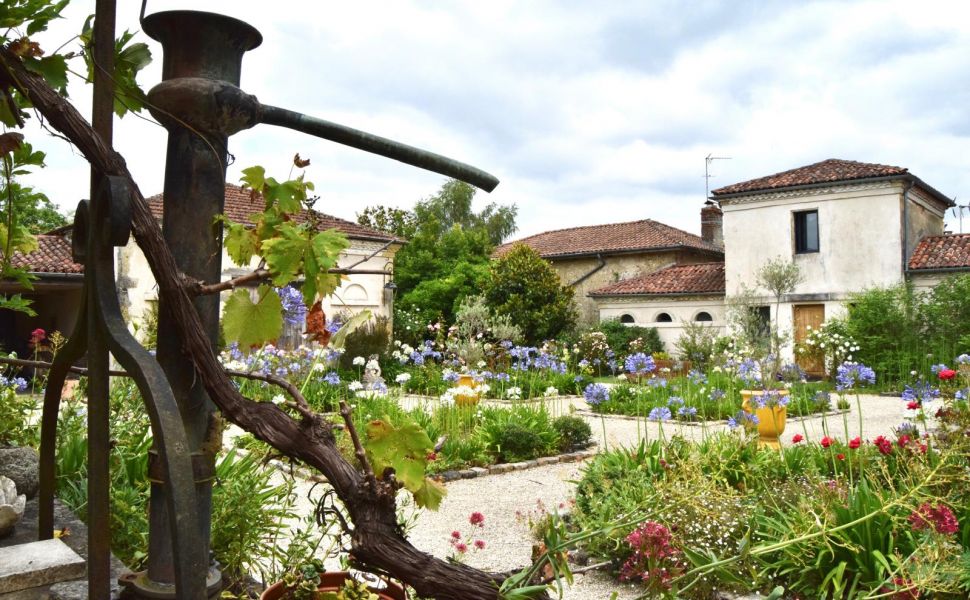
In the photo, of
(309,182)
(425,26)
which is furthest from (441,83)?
(309,182)

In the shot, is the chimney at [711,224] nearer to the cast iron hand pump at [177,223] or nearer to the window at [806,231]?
the window at [806,231]

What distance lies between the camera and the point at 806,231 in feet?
68.5

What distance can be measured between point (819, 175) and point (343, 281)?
13512 millimetres

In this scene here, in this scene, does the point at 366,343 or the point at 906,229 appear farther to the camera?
the point at 906,229

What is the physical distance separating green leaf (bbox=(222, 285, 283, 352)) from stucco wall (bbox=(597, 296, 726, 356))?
70.1 feet

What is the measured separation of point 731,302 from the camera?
20953 mm

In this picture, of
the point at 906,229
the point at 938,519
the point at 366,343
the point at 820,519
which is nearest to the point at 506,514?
the point at 820,519

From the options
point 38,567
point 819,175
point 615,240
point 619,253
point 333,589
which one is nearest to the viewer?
point 38,567

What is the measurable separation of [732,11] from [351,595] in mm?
1499

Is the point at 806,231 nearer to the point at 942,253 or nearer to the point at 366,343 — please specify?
the point at 942,253

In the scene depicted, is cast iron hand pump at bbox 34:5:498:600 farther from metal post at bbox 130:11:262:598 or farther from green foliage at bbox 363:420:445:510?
green foliage at bbox 363:420:445:510

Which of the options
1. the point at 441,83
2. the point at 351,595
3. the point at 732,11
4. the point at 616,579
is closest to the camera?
the point at 732,11

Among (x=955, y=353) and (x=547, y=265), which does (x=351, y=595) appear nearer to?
(x=955, y=353)

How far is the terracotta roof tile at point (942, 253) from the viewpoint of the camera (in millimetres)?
18391
